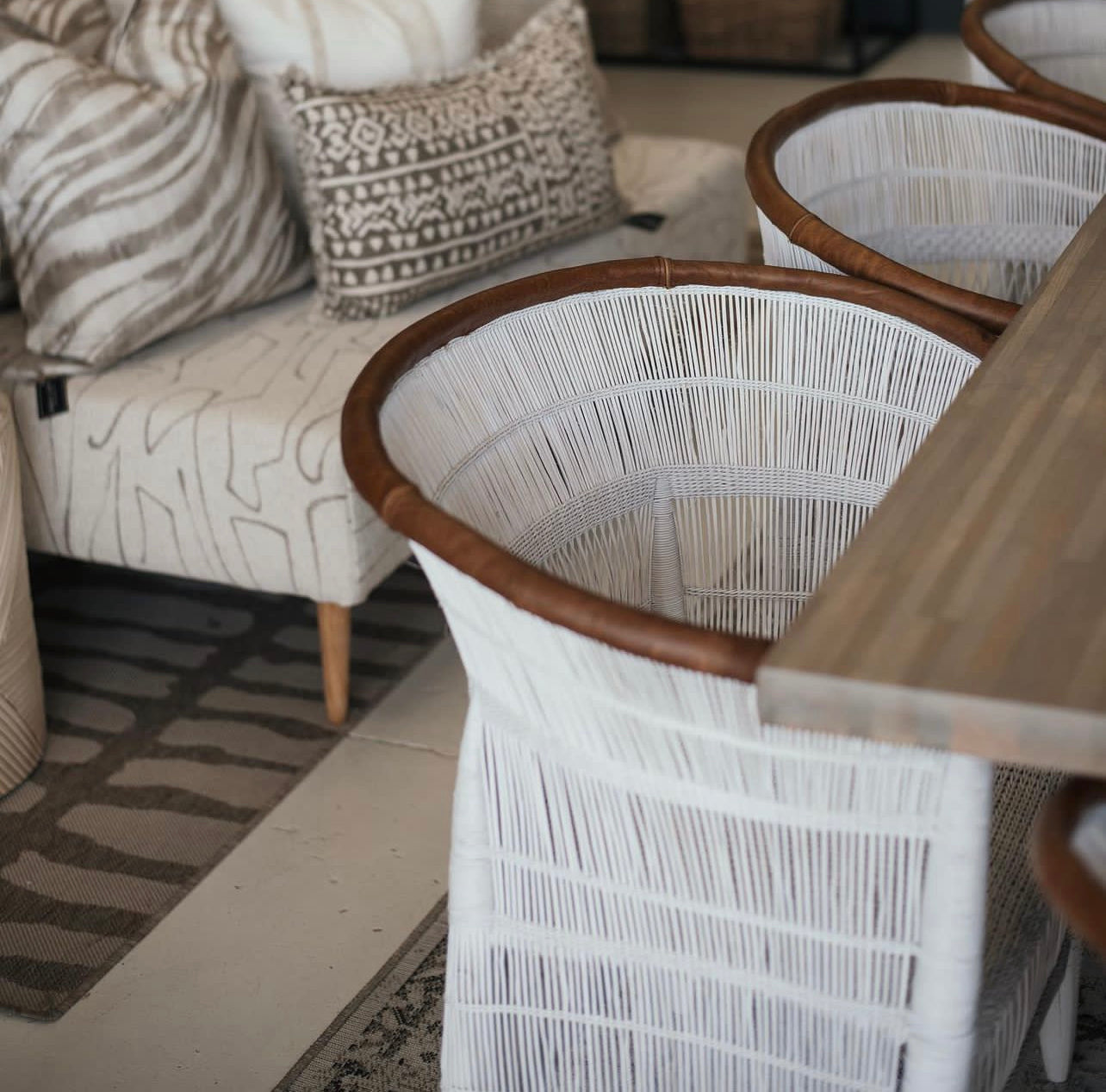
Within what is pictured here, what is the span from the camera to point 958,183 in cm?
164

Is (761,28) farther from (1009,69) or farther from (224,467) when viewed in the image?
(224,467)

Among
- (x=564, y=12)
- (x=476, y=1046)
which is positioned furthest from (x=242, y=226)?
(x=476, y=1046)

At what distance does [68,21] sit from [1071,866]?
185 cm

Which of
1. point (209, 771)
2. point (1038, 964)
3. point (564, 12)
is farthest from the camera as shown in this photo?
point (564, 12)

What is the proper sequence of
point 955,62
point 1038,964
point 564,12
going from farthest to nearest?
point 955,62 < point 564,12 < point 1038,964

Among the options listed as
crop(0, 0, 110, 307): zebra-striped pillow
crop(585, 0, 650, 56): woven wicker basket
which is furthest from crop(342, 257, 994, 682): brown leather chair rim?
crop(585, 0, 650, 56): woven wicker basket

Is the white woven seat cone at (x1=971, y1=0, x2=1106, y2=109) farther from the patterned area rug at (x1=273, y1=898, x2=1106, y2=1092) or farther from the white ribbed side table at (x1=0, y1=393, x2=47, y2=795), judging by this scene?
the white ribbed side table at (x1=0, y1=393, x2=47, y2=795)

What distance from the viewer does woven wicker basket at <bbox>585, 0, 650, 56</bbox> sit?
5.23 m

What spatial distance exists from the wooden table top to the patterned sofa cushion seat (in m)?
1.01

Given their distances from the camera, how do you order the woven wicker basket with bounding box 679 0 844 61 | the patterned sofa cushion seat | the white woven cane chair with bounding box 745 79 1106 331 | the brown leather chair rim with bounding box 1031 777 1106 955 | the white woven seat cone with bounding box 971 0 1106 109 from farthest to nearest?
1. the woven wicker basket with bounding box 679 0 844 61
2. the white woven seat cone with bounding box 971 0 1106 109
3. the patterned sofa cushion seat
4. the white woven cane chair with bounding box 745 79 1106 331
5. the brown leather chair rim with bounding box 1031 777 1106 955

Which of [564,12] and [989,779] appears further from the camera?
[564,12]

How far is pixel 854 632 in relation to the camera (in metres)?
0.77

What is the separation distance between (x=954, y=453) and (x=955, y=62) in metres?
4.52

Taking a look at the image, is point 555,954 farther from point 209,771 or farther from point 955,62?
point 955,62
